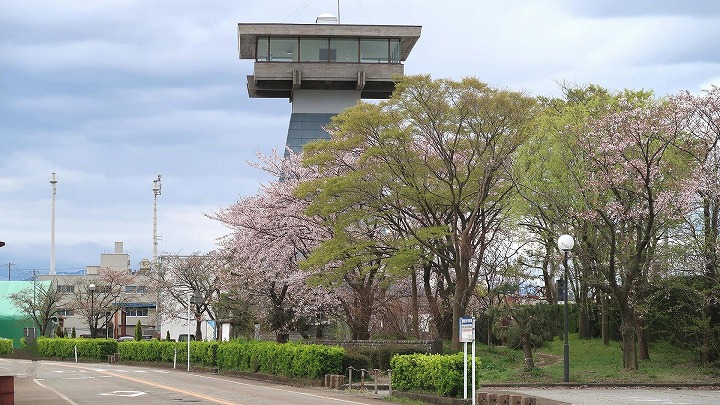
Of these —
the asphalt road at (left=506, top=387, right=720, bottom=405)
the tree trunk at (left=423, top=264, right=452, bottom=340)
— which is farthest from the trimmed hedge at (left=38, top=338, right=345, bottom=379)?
the tree trunk at (left=423, top=264, right=452, bottom=340)

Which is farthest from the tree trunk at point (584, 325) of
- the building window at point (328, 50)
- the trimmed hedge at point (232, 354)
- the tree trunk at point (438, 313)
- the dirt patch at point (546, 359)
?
the building window at point (328, 50)

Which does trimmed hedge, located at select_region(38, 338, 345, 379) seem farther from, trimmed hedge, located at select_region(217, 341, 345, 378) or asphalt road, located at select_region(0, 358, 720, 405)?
asphalt road, located at select_region(0, 358, 720, 405)

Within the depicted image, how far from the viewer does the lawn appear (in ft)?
105

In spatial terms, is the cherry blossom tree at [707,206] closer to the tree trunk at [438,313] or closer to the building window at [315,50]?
the tree trunk at [438,313]

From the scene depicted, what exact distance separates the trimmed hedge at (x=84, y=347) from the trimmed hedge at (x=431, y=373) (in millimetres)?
38839

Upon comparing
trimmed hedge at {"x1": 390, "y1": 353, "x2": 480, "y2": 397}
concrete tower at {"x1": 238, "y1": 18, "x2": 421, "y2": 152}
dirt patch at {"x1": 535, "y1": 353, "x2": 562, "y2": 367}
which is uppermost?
concrete tower at {"x1": 238, "y1": 18, "x2": 421, "y2": 152}

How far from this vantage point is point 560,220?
121 ft

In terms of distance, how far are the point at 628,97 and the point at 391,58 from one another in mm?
23139

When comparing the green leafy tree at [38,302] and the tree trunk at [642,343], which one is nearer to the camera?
the tree trunk at [642,343]

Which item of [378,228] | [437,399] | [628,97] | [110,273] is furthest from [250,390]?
[110,273]

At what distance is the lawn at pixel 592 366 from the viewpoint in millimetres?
31891

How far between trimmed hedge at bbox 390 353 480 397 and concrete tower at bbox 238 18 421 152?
4026cm

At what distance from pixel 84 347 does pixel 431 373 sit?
1708 inches

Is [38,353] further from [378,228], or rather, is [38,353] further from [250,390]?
[250,390]
